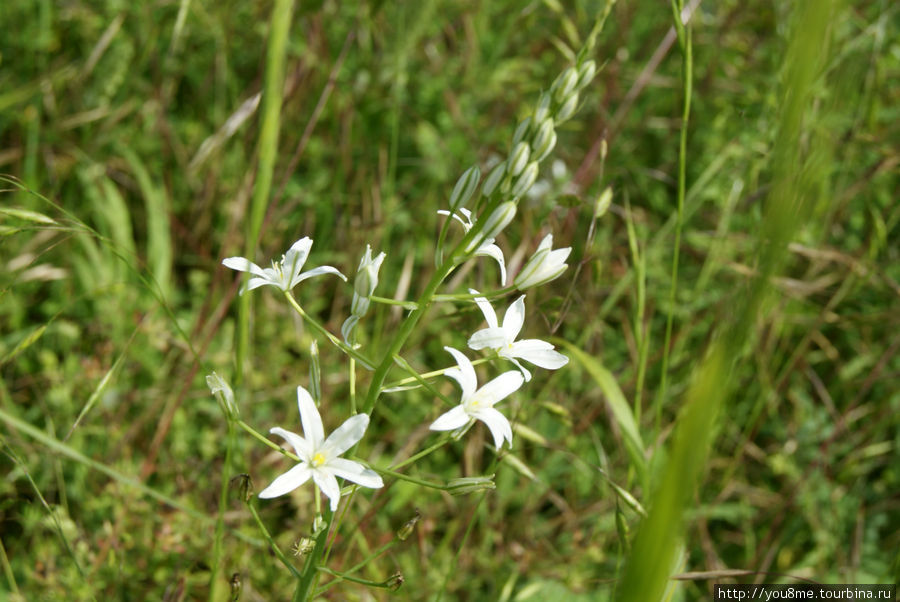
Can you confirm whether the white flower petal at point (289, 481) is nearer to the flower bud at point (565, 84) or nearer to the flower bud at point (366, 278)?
the flower bud at point (366, 278)

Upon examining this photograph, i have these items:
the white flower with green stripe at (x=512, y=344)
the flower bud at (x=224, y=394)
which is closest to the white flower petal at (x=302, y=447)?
the flower bud at (x=224, y=394)

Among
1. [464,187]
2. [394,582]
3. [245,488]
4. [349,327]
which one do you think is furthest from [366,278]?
[394,582]

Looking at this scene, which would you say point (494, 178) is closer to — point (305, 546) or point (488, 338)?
point (488, 338)

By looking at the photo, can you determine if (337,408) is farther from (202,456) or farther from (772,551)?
(772,551)

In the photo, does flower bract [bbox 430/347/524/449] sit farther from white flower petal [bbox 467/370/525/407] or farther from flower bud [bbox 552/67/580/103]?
flower bud [bbox 552/67/580/103]

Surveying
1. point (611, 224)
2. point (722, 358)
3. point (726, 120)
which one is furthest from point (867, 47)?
point (722, 358)

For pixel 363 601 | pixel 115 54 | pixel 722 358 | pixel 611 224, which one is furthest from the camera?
pixel 611 224
